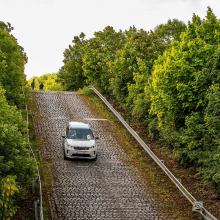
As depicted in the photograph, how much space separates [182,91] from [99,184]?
6.88 m

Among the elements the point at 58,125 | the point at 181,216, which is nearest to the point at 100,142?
the point at 58,125

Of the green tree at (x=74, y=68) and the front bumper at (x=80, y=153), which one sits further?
the green tree at (x=74, y=68)

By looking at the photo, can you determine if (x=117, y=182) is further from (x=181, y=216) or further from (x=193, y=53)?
(x=193, y=53)

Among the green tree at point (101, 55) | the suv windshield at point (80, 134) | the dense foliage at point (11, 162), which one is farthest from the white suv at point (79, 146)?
the green tree at point (101, 55)

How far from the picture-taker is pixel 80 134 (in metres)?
29.9

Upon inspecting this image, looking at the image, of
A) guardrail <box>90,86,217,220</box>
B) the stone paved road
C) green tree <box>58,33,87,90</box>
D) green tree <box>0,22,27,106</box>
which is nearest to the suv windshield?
the stone paved road

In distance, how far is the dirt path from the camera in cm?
2266

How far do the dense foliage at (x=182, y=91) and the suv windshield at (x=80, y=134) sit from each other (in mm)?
4127

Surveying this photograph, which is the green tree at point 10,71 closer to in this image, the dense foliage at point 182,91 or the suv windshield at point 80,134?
the suv windshield at point 80,134

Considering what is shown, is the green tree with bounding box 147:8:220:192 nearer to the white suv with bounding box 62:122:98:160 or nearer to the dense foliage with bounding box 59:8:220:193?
the dense foliage with bounding box 59:8:220:193

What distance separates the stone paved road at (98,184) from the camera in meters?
22.6

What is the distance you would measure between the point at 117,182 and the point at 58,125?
11125 millimetres

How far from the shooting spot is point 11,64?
3281 centimetres

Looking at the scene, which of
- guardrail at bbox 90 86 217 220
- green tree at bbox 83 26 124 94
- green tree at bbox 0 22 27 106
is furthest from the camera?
green tree at bbox 83 26 124 94
